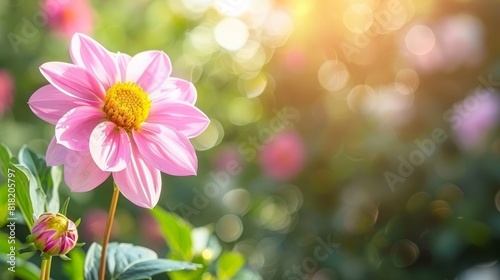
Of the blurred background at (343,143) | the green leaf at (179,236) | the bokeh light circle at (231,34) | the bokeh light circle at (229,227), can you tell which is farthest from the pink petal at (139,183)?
the bokeh light circle at (231,34)

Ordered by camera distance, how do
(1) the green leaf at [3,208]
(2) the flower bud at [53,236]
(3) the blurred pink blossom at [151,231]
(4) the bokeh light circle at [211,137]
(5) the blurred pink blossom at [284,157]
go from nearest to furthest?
1. (2) the flower bud at [53,236]
2. (1) the green leaf at [3,208]
3. (3) the blurred pink blossom at [151,231]
4. (5) the blurred pink blossom at [284,157]
5. (4) the bokeh light circle at [211,137]

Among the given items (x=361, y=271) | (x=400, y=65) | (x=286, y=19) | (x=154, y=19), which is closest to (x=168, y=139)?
(x=361, y=271)

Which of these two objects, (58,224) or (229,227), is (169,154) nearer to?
(58,224)

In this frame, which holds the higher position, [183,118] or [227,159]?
[183,118]

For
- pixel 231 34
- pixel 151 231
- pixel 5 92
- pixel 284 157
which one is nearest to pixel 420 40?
pixel 284 157

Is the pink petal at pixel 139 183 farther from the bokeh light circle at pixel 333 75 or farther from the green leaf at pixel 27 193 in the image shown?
the bokeh light circle at pixel 333 75

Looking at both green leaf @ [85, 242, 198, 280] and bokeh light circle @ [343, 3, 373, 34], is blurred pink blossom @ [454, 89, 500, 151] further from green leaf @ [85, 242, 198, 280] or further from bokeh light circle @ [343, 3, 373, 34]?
green leaf @ [85, 242, 198, 280]
